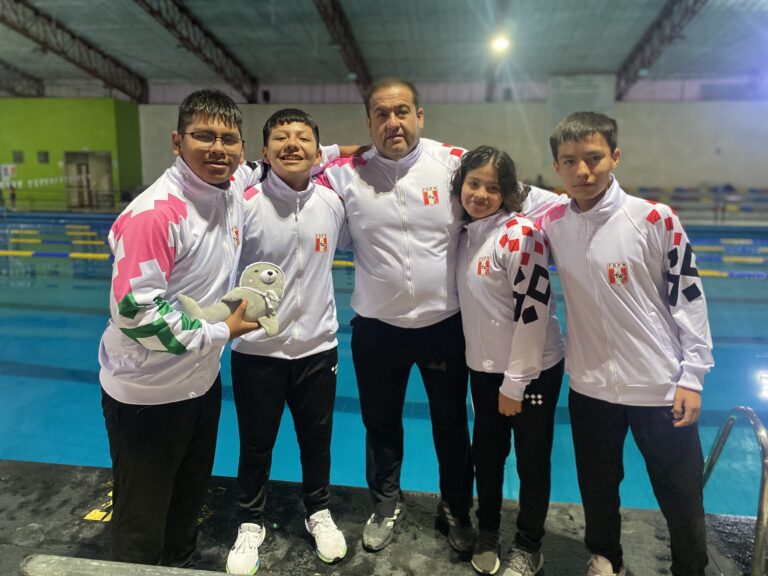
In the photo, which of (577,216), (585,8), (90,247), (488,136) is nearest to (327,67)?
(488,136)

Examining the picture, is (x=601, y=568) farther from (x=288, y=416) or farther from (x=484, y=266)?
(x=288, y=416)

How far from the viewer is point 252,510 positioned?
196cm

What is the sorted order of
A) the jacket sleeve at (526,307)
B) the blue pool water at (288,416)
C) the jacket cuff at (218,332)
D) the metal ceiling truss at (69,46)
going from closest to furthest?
the jacket cuff at (218,332) < the jacket sleeve at (526,307) < the blue pool water at (288,416) < the metal ceiling truss at (69,46)

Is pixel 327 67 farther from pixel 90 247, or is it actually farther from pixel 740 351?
pixel 740 351

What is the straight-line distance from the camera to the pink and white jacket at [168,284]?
4.43ft

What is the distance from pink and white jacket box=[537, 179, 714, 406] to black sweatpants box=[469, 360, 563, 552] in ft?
0.53

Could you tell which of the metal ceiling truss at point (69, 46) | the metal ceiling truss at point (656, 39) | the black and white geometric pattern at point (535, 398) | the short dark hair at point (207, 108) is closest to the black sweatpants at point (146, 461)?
the short dark hair at point (207, 108)

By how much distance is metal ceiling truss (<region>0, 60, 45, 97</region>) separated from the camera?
57.0ft

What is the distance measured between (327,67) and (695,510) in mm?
16282

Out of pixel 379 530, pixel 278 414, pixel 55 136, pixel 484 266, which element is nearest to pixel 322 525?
pixel 379 530

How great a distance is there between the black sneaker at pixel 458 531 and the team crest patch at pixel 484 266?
Result: 0.94m

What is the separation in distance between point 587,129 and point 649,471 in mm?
1101

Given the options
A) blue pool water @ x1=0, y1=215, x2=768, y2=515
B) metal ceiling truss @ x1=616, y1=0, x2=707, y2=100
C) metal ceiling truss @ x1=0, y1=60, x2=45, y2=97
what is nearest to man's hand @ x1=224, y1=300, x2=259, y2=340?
blue pool water @ x1=0, y1=215, x2=768, y2=515

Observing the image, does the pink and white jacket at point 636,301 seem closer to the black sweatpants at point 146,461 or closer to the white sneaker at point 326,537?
the white sneaker at point 326,537
